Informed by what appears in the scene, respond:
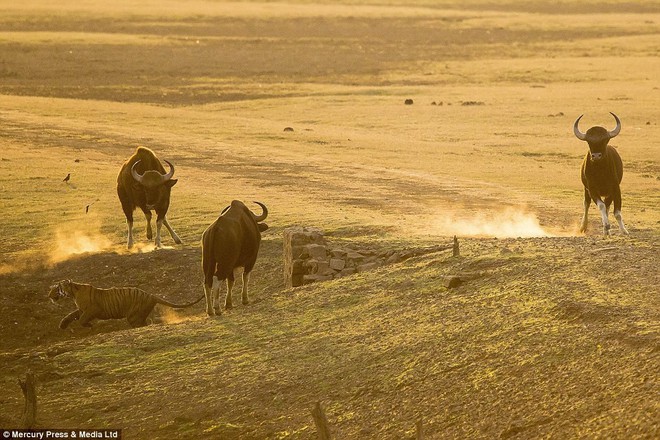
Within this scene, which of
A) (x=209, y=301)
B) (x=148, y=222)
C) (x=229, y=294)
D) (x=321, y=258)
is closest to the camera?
(x=209, y=301)

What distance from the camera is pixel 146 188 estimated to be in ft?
73.0

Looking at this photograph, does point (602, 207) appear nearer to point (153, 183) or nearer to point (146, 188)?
point (153, 183)

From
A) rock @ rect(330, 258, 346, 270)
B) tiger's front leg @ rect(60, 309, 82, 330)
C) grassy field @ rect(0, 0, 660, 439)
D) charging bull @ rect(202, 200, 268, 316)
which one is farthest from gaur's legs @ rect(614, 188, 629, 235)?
tiger's front leg @ rect(60, 309, 82, 330)

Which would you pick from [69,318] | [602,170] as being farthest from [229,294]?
[602,170]

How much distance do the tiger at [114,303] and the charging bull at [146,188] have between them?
4.30 metres

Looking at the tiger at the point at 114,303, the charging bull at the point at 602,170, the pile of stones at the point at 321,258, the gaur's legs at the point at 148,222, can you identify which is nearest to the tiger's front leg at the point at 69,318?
the tiger at the point at 114,303

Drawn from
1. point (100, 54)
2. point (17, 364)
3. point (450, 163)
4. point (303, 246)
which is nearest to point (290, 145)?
point (450, 163)

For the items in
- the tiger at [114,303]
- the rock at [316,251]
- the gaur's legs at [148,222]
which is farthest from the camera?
the gaur's legs at [148,222]

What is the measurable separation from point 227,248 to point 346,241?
3.41 metres

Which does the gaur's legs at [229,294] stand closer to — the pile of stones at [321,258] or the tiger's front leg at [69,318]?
the pile of stones at [321,258]

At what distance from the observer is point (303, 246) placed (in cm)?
1816

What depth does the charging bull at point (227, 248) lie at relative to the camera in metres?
16.7

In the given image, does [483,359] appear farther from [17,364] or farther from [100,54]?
[100,54]

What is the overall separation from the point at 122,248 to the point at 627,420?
12.9 m
